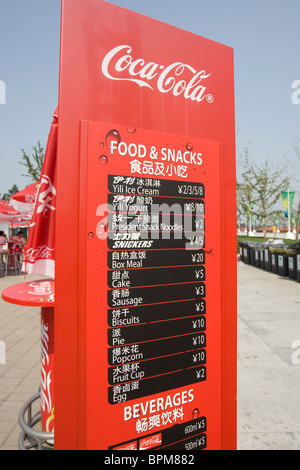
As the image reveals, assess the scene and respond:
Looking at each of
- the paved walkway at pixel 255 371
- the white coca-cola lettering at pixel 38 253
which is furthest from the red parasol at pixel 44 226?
the paved walkway at pixel 255 371

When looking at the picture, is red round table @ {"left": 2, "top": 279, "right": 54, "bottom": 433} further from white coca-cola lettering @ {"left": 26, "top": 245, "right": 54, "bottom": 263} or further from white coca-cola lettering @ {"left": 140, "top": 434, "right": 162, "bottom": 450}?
white coca-cola lettering @ {"left": 140, "top": 434, "right": 162, "bottom": 450}

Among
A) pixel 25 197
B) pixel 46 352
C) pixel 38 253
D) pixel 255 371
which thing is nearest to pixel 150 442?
pixel 46 352

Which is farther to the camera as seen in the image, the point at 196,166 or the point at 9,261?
the point at 9,261

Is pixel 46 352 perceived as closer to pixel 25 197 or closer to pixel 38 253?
pixel 38 253

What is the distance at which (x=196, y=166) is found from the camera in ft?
6.42

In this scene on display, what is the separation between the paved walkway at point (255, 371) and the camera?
3.08 metres

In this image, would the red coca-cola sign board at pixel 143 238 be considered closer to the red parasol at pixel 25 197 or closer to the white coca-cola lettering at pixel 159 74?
the white coca-cola lettering at pixel 159 74

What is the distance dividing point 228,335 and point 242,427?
171 centimetres

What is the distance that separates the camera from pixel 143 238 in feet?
5.85

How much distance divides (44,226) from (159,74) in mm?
1471

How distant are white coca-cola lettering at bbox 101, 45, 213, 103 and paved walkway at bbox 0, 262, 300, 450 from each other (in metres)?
2.95
